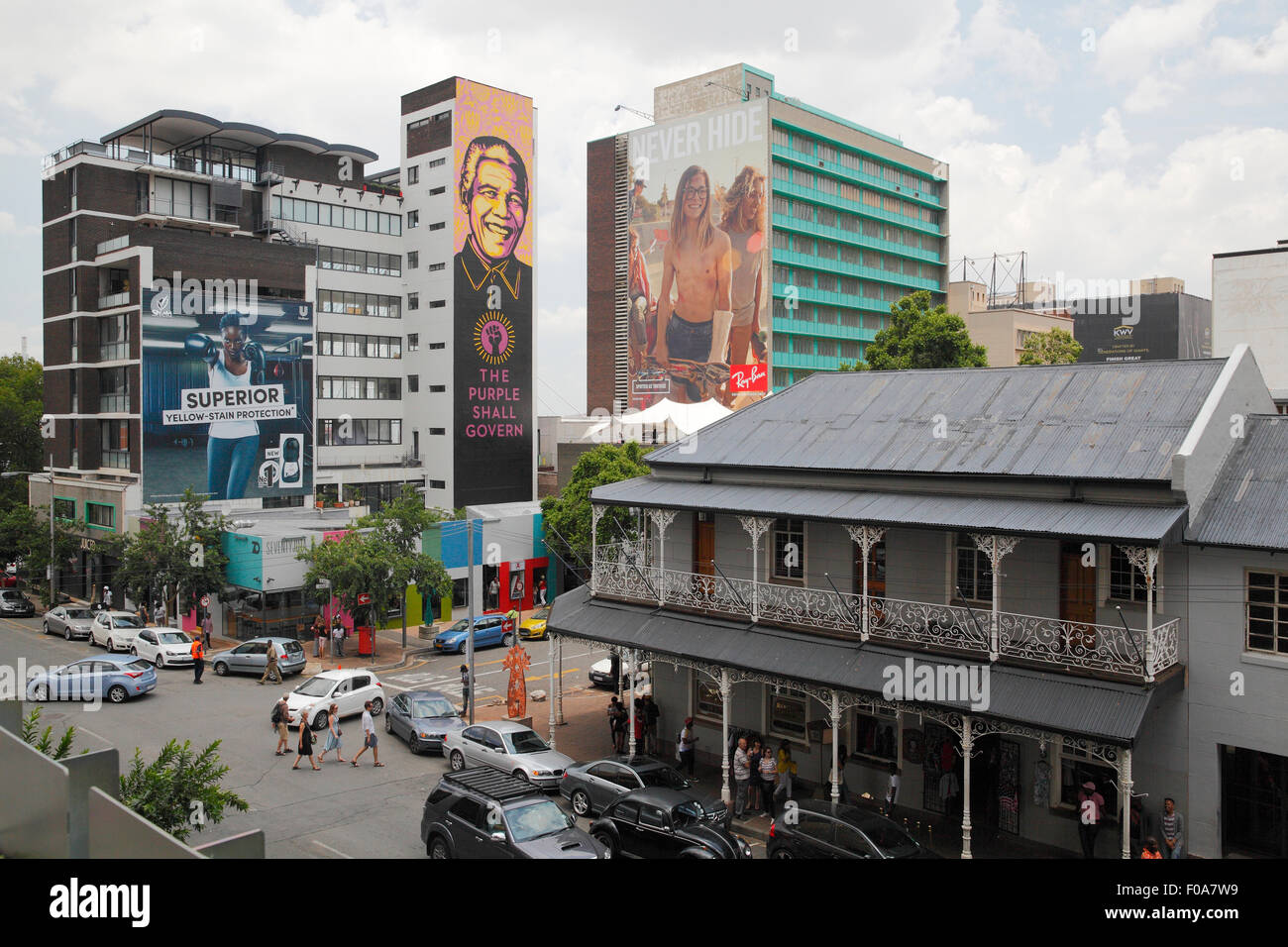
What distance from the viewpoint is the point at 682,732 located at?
24.3 meters

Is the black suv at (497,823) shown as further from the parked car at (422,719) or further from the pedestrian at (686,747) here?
the parked car at (422,719)

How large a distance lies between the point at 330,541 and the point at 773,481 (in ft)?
72.1

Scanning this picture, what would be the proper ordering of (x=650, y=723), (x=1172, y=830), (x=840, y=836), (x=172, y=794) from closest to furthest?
(x=172, y=794) → (x=840, y=836) → (x=1172, y=830) → (x=650, y=723)

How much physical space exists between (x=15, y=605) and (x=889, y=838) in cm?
4601

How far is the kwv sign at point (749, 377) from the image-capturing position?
82.6 meters

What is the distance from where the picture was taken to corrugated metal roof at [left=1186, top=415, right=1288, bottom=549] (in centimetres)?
1762

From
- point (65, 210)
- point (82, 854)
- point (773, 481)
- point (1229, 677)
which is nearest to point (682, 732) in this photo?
point (773, 481)

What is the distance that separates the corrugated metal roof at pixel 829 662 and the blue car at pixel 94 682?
1382 centimetres

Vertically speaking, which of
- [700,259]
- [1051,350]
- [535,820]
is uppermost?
[700,259]

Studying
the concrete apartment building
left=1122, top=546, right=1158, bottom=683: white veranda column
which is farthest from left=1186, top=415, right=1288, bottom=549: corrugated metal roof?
the concrete apartment building

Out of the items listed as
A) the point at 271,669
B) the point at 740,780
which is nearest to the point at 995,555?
the point at 740,780

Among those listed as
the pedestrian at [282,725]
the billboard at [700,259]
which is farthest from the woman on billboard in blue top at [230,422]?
the billboard at [700,259]

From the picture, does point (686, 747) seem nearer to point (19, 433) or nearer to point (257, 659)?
point (257, 659)

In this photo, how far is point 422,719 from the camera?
1054 inches
